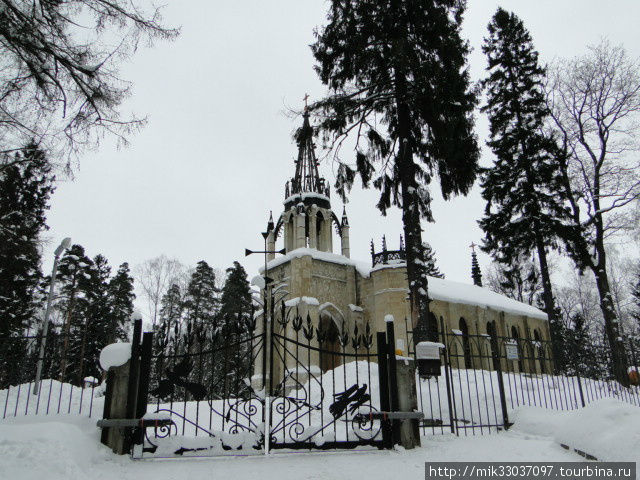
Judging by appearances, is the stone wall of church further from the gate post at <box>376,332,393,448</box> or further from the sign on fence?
the gate post at <box>376,332,393,448</box>

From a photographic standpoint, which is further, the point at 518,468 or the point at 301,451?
the point at 301,451

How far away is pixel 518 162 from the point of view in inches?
799

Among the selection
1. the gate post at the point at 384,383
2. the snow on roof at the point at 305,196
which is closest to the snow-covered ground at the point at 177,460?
the gate post at the point at 384,383

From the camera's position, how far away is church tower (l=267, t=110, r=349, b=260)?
23422mm

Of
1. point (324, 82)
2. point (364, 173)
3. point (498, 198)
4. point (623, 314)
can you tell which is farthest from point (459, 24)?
point (623, 314)

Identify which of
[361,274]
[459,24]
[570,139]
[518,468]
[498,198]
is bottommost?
[518,468]

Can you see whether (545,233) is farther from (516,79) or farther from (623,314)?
(623,314)

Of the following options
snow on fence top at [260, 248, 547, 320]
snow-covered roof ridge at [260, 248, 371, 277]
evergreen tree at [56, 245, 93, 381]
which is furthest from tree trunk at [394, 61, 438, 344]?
evergreen tree at [56, 245, 93, 381]

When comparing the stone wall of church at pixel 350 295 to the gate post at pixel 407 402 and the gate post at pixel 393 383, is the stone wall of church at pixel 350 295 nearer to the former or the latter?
the gate post at pixel 407 402

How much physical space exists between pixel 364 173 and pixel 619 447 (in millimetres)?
10824

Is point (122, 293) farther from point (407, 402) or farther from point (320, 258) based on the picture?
point (407, 402)

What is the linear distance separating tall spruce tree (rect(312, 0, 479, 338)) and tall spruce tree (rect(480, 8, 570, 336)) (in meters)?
7.62

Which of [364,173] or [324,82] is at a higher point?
[324,82]

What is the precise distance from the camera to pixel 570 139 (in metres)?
18.7
